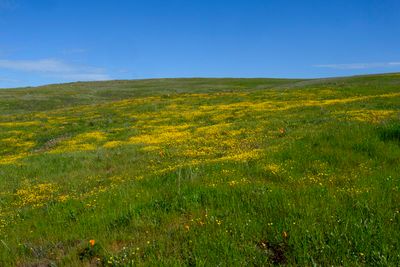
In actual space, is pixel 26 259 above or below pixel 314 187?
below

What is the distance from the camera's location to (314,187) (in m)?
8.28

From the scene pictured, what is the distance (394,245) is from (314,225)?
1174mm

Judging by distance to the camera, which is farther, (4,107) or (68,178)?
(4,107)

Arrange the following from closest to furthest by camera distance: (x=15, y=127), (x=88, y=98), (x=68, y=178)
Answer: (x=68, y=178) → (x=15, y=127) → (x=88, y=98)

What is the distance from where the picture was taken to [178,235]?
6691 mm

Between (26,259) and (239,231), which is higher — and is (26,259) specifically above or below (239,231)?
below

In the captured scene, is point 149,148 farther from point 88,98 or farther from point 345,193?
point 88,98

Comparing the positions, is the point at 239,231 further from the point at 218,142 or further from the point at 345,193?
the point at 218,142

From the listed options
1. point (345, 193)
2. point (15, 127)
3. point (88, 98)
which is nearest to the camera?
point (345, 193)

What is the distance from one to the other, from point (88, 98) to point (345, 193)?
73.8 m

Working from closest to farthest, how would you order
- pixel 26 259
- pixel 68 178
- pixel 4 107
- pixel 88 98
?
1. pixel 26 259
2. pixel 68 178
3. pixel 4 107
4. pixel 88 98

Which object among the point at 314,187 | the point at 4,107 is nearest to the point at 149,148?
the point at 314,187

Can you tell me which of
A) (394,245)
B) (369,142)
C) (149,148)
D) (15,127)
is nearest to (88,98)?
(15,127)

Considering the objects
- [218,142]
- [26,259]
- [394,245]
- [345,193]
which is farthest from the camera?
[218,142]
